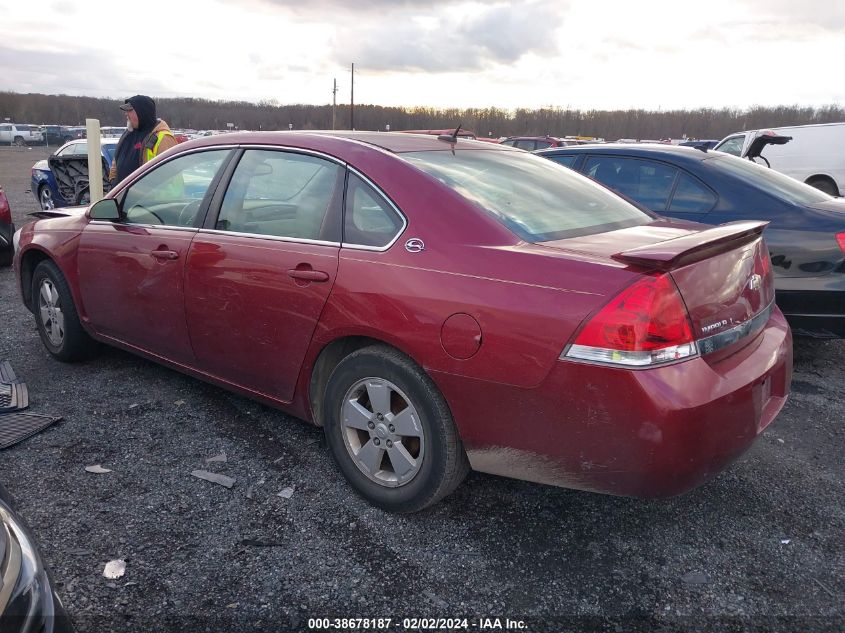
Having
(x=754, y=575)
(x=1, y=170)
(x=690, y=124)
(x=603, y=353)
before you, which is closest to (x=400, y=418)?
(x=603, y=353)

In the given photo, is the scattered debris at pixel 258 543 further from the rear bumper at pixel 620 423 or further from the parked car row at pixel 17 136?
the parked car row at pixel 17 136

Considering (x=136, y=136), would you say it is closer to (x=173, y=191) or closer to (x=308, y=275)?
(x=173, y=191)

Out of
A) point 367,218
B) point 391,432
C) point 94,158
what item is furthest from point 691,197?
point 94,158

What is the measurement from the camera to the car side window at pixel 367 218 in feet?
9.12

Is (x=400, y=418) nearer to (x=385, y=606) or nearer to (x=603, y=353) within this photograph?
A: (x=385, y=606)

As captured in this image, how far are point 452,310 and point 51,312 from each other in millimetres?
3458

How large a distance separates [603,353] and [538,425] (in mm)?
368

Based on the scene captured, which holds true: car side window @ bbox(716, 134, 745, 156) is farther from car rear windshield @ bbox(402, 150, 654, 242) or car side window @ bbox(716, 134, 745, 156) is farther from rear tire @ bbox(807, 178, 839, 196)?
car rear windshield @ bbox(402, 150, 654, 242)

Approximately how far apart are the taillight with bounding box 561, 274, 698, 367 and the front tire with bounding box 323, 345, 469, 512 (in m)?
Answer: 0.69

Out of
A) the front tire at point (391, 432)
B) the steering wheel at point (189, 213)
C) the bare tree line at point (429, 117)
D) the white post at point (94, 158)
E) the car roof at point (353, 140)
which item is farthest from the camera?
the bare tree line at point (429, 117)

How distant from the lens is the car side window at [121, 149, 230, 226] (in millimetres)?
3654

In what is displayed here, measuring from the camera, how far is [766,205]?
461 centimetres

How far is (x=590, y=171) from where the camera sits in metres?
5.80

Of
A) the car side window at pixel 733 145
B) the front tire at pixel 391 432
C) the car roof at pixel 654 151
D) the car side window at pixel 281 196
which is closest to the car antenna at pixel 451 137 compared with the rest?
the car side window at pixel 281 196
